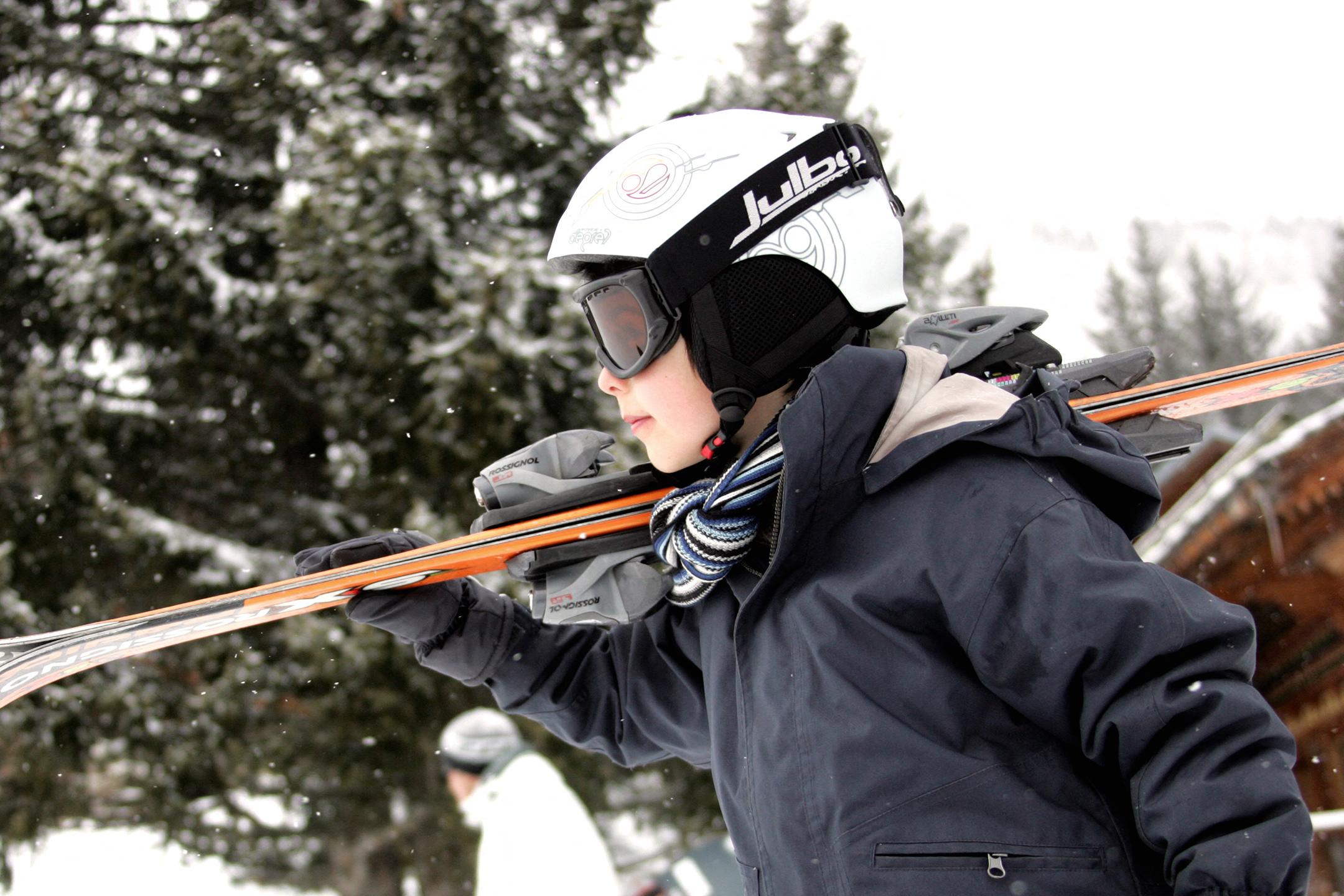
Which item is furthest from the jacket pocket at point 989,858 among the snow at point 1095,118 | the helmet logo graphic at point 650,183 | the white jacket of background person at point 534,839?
the snow at point 1095,118

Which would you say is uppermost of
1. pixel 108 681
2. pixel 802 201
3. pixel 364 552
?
pixel 108 681

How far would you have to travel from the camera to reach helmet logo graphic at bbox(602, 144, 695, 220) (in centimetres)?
187

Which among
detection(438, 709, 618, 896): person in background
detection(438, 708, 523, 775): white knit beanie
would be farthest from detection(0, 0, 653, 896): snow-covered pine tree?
detection(438, 709, 618, 896): person in background

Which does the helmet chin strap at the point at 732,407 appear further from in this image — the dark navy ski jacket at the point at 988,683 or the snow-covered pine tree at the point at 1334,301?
the snow-covered pine tree at the point at 1334,301

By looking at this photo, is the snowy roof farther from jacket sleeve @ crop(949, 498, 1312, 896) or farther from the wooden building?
jacket sleeve @ crop(949, 498, 1312, 896)

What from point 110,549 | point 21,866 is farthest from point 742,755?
point 21,866

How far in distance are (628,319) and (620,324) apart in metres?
0.02

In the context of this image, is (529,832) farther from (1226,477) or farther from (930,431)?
(930,431)

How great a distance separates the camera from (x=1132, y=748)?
128 cm

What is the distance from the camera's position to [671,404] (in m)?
1.89

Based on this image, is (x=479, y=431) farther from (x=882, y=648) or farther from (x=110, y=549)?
(x=882, y=648)

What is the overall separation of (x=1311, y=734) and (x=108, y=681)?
290 inches

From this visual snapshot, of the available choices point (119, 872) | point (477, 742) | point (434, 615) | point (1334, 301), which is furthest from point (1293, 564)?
point (1334, 301)

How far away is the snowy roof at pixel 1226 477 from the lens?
4004 millimetres
